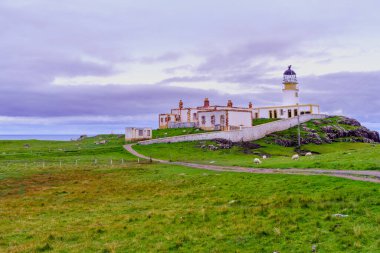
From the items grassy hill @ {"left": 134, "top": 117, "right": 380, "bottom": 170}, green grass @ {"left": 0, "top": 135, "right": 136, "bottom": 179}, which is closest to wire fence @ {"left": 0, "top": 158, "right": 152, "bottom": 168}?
green grass @ {"left": 0, "top": 135, "right": 136, "bottom": 179}

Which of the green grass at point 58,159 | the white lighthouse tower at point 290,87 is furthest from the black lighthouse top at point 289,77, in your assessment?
the green grass at point 58,159

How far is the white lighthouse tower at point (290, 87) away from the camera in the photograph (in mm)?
115125

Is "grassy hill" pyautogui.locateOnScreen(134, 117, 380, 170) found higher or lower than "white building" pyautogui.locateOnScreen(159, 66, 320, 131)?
lower

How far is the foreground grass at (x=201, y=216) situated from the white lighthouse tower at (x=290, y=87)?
81.8m

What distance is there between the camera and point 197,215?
2378 cm

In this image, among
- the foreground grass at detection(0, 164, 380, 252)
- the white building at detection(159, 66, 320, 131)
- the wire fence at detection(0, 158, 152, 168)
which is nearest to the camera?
the foreground grass at detection(0, 164, 380, 252)

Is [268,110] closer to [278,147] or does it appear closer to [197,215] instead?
[278,147]

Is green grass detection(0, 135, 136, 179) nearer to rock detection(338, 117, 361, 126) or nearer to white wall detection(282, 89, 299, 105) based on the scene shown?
white wall detection(282, 89, 299, 105)

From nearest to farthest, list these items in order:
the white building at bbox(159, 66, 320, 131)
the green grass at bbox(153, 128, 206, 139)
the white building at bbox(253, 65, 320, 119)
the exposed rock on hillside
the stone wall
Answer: the stone wall < the exposed rock on hillside < the green grass at bbox(153, 128, 206, 139) < the white building at bbox(159, 66, 320, 131) < the white building at bbox(253, 65, 320, 119)

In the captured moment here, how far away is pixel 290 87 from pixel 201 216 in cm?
9766

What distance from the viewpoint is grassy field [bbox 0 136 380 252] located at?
17672 mm

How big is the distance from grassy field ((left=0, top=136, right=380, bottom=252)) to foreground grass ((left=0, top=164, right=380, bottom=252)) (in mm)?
51

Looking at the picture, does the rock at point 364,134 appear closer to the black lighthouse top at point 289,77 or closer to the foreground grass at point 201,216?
Answer: the black lighthouse top at point 289,77

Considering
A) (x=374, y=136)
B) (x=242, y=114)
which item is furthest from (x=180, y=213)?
(x=374, y=136)
